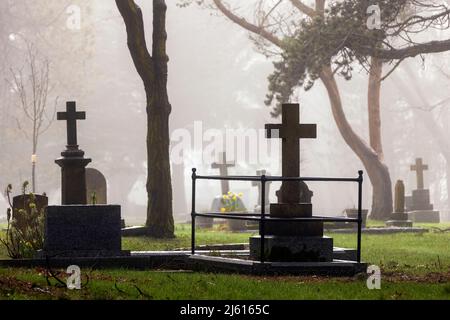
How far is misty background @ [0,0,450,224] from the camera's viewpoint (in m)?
66.1

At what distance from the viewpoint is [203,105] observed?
78.9 m

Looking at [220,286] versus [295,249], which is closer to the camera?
[220,286]

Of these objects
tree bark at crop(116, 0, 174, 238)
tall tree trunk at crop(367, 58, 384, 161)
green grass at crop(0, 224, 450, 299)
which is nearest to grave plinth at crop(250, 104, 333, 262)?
green grass at crop(0, 224, 450, 299)

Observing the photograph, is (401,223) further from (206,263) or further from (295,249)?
(206,263)

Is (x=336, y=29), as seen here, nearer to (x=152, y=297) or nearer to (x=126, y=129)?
(x=152, y=297)

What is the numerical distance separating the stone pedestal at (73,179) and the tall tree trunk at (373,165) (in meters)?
25.6

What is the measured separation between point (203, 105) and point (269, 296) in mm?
67924

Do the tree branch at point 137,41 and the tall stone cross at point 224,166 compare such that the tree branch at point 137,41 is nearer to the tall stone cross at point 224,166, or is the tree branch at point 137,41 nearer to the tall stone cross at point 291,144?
the tall stone cross at point 291,144

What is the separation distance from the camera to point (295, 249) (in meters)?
14.8

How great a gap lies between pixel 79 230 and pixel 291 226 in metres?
3.05

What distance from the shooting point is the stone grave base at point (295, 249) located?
14.8 metres

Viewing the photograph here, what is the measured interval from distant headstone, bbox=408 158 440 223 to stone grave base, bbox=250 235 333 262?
3052 cm

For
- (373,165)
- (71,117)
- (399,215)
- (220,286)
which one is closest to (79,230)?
(71,117)
